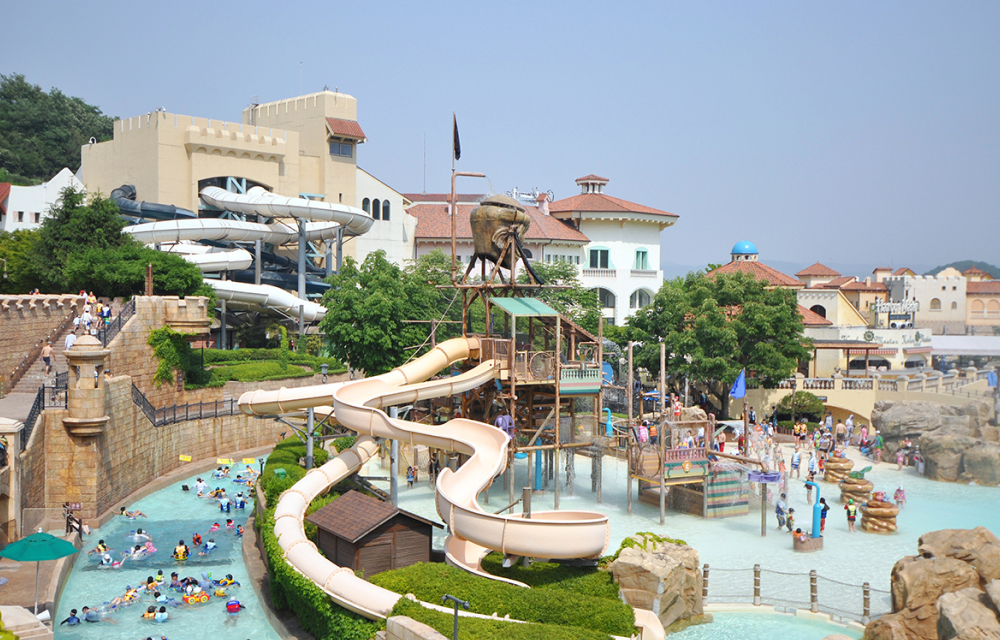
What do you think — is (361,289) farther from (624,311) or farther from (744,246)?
(744,246)

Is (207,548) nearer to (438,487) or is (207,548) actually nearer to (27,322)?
(438,487)

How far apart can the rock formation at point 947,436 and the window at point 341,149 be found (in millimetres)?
40187

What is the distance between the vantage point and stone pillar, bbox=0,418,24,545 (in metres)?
21.8

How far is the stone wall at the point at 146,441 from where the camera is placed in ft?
90.7

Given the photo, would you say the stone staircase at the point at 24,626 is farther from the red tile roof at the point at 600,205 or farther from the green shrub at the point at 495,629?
the red tile roof at the point at 600,205

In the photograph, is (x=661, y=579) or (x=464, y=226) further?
(x=464, y=226)

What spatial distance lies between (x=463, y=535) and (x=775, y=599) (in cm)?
832

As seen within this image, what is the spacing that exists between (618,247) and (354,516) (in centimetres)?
5308

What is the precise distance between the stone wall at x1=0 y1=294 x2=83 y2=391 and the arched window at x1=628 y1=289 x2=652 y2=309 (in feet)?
136

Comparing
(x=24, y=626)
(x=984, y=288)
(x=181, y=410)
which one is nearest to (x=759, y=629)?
(x=24, y=626)

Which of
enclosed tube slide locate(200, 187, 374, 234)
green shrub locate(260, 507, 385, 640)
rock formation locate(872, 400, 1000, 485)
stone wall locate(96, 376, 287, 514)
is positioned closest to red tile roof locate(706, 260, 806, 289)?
rock formation locate(872, 400, 1000, 485)

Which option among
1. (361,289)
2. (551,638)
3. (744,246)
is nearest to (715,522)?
(551,638)

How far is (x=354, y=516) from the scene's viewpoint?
18.6 meters

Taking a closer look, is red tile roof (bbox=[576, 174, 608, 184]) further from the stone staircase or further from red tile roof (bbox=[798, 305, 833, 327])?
the stone staircase
